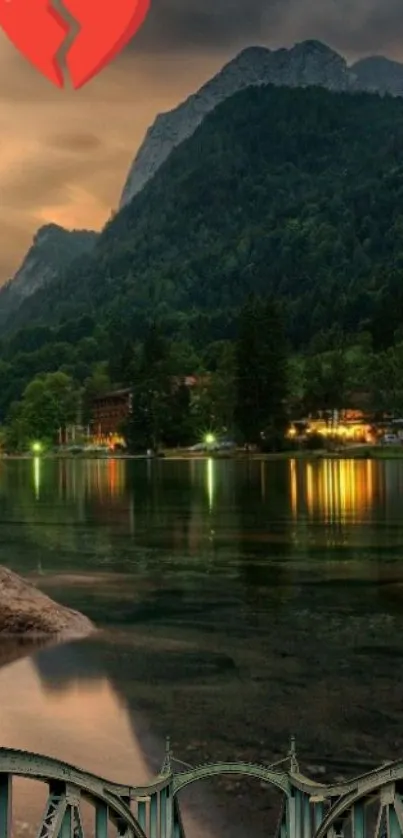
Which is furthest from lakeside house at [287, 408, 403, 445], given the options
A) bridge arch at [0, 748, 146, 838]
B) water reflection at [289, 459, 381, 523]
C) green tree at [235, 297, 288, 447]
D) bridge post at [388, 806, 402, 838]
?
bridge arch at [0, 748, 146, 838]

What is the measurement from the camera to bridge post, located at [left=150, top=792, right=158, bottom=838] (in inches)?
271

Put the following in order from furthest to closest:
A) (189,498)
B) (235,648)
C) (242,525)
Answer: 1. (189,498)
2. (242,525)
3. (235,648)

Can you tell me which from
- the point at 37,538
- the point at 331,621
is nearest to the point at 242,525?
the point at 37,538

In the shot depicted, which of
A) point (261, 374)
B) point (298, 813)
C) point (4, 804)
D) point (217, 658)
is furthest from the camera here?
point (261, 374)

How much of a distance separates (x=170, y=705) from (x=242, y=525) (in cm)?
3128

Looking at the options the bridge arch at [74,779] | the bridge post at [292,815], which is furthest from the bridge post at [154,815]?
the bridge post at [292,815]

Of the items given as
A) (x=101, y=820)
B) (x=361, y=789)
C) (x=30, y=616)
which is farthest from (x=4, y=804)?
(x=30, y=616)

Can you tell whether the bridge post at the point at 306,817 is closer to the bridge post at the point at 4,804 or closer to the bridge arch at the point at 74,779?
the bridge arch at the point at 74,779

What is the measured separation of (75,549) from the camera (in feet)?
121

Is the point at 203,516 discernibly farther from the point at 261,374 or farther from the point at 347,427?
the point at 347,427

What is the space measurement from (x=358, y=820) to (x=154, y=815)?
1.67 meters

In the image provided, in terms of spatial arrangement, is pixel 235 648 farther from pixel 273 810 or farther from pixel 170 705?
pixel 273 810

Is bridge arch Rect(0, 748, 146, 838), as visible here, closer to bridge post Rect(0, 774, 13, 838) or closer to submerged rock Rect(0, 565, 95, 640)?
bridge post Rect(0, 774, 13, 838)

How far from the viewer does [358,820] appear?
20.5ft
